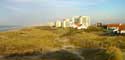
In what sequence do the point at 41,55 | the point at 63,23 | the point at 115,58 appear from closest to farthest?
1. the point at 115,58
2. the point at 41,55
3. the point at 63,23

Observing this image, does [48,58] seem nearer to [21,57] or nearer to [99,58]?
[21,57]

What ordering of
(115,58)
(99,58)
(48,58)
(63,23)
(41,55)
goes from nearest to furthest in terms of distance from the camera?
(115,58) < (99,58) < (48,58) < (41,55) < (63,23)

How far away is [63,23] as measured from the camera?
422 ft

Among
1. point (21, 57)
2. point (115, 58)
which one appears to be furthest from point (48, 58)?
point (115, 58)

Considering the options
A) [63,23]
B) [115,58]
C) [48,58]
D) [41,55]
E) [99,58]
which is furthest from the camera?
[63,23]

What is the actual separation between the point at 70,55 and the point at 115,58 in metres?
5.15

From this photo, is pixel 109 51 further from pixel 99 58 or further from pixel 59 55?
pixel 59 55

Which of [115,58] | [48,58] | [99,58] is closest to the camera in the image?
[115,58]

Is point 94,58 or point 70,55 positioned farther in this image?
point 70,55

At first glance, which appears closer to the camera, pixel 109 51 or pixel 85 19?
pixel 109 51

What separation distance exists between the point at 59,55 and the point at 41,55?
1882 millimetres

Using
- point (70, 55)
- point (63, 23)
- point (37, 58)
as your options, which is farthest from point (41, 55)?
point (63, 23)

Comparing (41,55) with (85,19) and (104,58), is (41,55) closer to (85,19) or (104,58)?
(104,58)

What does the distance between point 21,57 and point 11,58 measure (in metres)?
0.87
